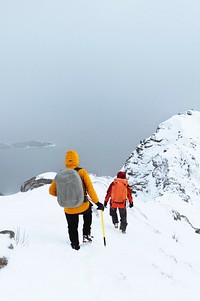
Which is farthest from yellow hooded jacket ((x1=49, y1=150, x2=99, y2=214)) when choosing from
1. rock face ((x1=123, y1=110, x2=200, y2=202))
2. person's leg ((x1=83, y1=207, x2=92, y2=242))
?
rock face ((x1=123, y1=110, x2=200, y2=202))

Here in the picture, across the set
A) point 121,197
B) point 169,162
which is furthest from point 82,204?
point 169,162

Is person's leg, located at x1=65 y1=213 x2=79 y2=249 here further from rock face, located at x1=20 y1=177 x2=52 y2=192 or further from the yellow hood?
rock face, located at x1=20 y1=177 x2=52 y2=192

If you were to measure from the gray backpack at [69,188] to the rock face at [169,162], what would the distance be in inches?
1199

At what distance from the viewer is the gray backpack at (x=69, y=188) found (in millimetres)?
5633

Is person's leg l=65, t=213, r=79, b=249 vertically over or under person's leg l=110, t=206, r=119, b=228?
over

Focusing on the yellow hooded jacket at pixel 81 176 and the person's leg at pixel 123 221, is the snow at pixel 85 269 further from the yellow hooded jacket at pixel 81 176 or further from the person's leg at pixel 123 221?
the yellow hooded jacket at pixel 81 176

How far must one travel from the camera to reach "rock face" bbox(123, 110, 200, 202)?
40562 millimetres

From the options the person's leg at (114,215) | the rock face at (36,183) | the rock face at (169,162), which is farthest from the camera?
the rock face at (169,162)

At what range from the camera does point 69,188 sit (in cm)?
565

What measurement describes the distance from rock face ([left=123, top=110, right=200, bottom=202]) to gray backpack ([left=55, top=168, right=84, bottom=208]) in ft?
100.0

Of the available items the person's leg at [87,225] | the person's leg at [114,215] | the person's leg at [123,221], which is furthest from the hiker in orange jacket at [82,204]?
the person's leg at [114,215]

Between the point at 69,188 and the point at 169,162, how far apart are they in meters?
42.3

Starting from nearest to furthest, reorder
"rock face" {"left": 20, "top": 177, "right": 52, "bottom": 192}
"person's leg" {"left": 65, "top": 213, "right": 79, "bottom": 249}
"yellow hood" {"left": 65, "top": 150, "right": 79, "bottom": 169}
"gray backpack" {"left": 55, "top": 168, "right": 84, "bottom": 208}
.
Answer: "gray backpack" {"left": 55, "top": 168, "right": 84, "bottom": 208} < "yellow hood" {"left": 65, "top": 150, "right": 79, "bottom": 169} < "person's leg" {"left": 65, "top": 213, "right": 79, "bottom": 249} < "rock face" {"left": 20, "top": 177, "right": 52, "bottom": 192}

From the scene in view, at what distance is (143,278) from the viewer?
5.39m
